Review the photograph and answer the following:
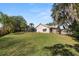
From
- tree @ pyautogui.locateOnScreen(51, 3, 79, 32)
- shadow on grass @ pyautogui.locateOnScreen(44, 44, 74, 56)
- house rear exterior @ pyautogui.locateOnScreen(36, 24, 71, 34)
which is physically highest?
tree @ pyautogui.locateOnScreen(51, 3, 79, 32)

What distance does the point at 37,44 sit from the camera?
7.16ft

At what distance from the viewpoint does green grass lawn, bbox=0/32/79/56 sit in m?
2.15

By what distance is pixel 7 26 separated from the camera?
2.20 m

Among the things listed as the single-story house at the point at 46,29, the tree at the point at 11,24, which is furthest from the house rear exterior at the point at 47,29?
the tree at the point at 11,24

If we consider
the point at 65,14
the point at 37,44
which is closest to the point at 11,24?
the point at 37,44

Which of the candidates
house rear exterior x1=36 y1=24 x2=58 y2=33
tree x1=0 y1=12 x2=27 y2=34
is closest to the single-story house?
house rear exterior x1=36 y1=24 x2=58 y2=33

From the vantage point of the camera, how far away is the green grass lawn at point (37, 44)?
2.15 metres

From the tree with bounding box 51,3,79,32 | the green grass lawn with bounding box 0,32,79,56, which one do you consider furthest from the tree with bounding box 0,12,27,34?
the tree with bounding box 51,3,79,32

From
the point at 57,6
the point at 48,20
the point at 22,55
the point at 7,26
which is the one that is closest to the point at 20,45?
the point at 22,55

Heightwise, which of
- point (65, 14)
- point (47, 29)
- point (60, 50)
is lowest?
point (60, 50)

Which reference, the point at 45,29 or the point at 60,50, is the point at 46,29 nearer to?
the point at 45,29

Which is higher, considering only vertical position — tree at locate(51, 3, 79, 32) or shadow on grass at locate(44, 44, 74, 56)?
tree at locate(51, 3, 79, 32)

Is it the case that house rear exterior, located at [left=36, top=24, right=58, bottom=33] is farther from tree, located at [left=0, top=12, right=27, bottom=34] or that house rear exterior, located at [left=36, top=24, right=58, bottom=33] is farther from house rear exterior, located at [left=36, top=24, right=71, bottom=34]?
tree, located at [left=0, top=12, right=27, bottom=34]

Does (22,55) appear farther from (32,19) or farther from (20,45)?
(32,19)
